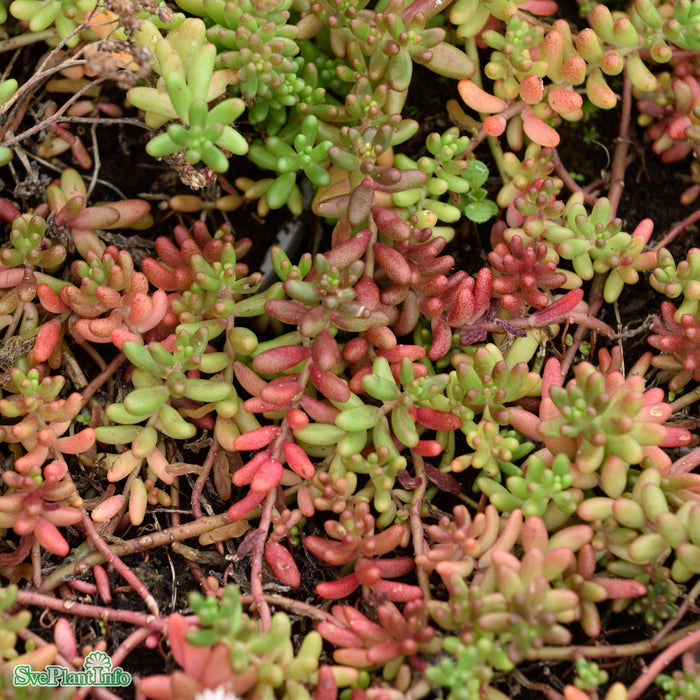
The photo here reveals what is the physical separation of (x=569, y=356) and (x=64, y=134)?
2011mm

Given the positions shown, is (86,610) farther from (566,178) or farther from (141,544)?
(566,178)

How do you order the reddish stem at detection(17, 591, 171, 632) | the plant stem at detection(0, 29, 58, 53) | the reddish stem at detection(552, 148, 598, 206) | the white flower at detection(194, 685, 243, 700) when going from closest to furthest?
the white flower at detection(194, 685, 243, 700)
the reddish stem at detection(17, 591, 171, 632)
the plant stem at detection(0, 29, 58, 53)
the reddish stem at detection(552, 148, 598, 206)

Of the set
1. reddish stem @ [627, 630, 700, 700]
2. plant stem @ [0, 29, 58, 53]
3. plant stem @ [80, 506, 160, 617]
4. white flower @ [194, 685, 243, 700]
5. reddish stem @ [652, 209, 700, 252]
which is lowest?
plant stem @ [80, 506, 160, 617]

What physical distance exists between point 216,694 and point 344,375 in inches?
43.1

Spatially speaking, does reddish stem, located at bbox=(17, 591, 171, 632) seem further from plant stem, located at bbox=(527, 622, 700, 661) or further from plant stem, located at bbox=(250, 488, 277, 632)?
plant stem, located at bbox=(527, 622, 700, 661)

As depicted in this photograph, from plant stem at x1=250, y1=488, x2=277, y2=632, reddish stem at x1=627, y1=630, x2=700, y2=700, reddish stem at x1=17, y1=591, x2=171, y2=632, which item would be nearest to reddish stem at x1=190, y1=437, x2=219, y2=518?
plant stem at x1=250, y1=488, x2=277, y2=632

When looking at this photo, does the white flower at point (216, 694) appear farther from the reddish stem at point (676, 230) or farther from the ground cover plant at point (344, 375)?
the reddish stem at point (676, 230)

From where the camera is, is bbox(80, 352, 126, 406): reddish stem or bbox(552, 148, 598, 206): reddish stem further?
bbox(552, 148, 598, 206): reddish stem

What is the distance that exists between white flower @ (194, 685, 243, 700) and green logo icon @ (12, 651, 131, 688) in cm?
37

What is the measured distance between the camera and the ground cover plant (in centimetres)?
199

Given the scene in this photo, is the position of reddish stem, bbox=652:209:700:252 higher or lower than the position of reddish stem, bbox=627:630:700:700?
higher

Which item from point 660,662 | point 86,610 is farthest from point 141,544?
point 660,662

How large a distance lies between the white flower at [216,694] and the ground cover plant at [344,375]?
0.01 metres

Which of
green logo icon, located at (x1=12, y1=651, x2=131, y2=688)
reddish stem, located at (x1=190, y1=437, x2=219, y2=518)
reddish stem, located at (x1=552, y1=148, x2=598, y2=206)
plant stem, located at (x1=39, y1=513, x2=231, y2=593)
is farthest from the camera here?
reddish stem, located at (x1=552, y1=148, x2=598, y2=206)
